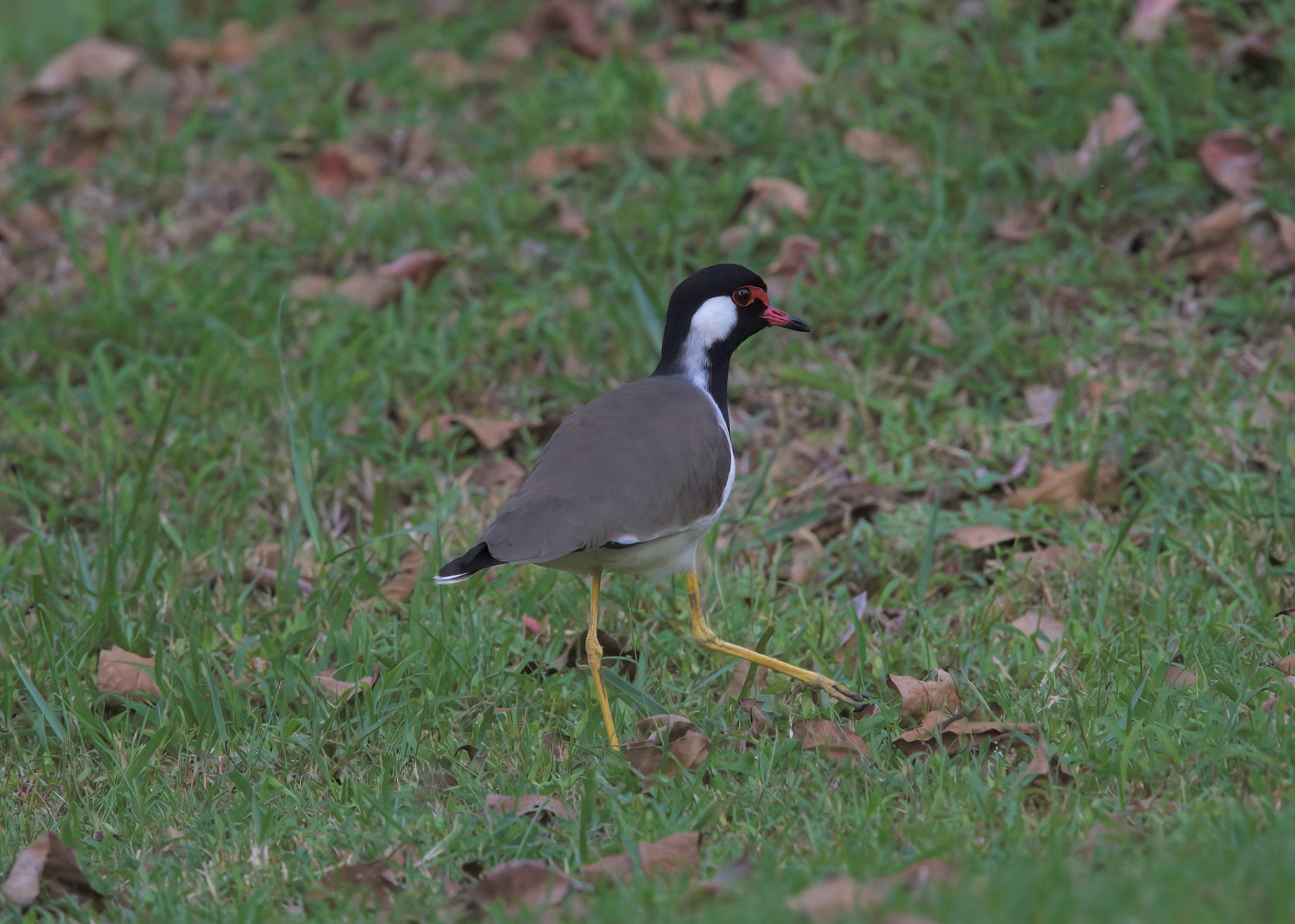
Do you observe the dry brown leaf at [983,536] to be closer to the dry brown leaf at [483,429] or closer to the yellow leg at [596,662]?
the yellow leg at [596,662]

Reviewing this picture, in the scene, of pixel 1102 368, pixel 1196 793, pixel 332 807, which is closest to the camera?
pixel 1196 793

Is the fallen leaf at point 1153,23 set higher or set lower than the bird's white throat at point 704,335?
higher

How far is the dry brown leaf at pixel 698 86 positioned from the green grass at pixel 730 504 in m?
0.14

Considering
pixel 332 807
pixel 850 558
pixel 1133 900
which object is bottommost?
pixel 850 558

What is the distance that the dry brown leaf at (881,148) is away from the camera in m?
7.23

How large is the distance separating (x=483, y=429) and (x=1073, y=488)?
2269 millimetres

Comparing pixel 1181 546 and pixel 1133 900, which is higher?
pixel 1133 900

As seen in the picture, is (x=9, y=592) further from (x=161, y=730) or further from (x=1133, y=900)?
(x=1133, y=900)

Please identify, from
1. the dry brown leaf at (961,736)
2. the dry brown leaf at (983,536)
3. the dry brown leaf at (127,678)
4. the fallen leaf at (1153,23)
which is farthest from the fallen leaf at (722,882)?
the fallen leaf at (1153,23)

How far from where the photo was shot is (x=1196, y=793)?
367 centimetres

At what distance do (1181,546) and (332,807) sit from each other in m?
2.92

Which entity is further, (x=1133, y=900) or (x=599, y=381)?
(x=599, y=381)

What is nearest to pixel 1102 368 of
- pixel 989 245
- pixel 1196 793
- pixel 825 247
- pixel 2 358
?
pixel 989 245

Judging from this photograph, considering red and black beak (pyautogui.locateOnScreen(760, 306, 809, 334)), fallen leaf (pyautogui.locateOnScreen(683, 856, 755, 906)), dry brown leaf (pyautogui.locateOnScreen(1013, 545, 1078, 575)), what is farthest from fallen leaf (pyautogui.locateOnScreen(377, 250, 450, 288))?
fallen leaf (pyautogui.locateOnScreen(683, 856, 755, 906))
